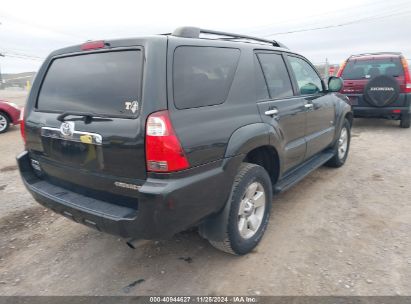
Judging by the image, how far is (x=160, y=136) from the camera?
6.71 feet

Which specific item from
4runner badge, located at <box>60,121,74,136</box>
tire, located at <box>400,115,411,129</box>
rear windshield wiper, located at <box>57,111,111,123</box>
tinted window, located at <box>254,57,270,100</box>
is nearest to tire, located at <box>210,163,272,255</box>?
tinted window, located at <box>254,57,270,100</box>

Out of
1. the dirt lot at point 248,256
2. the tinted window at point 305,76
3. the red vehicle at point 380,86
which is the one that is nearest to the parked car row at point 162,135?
the dirt lot at point 248,256

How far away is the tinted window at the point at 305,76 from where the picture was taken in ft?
12.4

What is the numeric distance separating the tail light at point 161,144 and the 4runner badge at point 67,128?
2.28 ft

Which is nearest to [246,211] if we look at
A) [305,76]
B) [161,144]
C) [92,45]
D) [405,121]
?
[161,144]

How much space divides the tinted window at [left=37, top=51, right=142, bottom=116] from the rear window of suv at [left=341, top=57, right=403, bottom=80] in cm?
728

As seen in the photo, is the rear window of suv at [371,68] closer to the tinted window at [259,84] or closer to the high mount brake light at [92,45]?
the tinted window at [259,84]

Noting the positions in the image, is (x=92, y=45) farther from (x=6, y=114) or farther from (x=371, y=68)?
(x=6, y=114)

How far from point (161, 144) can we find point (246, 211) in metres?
1.17

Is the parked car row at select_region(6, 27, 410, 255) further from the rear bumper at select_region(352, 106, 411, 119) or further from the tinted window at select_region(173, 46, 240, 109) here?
the rear bumper at select_region(352, 106, 411, 119)

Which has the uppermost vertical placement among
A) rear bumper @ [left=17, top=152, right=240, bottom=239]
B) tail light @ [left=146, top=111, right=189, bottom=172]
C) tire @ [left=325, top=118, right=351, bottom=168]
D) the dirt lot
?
tail light @ [left=146, top=111, right=189, bottom=172]

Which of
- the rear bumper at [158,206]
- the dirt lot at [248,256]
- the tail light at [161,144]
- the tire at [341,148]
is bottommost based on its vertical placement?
the dirt lot at [248,256]

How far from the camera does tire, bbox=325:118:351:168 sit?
16.2 feet

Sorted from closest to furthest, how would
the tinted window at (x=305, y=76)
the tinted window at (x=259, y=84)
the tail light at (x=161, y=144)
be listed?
the tail light at (x=161, y=144)
the tinted window at (x=259, y=84)
the tinted window at (x=305, y=76)
